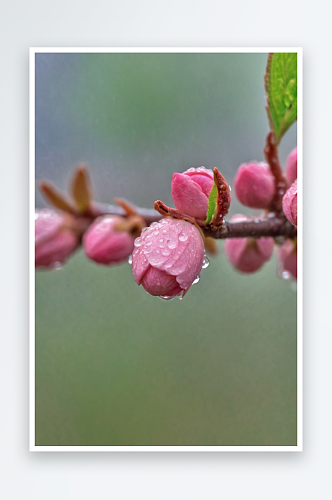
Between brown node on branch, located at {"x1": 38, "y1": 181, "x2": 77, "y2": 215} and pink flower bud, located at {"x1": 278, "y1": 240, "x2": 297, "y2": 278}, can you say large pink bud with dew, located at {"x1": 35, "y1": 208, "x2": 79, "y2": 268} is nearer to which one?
brown node on branch, located at {"x1": 38, "y1": 181, "x2": 77, "y2": 215}

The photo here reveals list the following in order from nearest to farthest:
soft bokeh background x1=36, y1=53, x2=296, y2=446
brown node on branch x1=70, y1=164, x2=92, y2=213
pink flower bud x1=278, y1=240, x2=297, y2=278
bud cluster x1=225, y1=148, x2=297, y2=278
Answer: bud cluster x1=225, y1=148, x2=297, y2=278 < brown node on branch x1=70, y1=164, x2=92, y2=213 < pink flower bud x1=278, y1=240, x2=297, y2=278 < soft bokeh background x1=36, y1=53, x2=296, y2=446

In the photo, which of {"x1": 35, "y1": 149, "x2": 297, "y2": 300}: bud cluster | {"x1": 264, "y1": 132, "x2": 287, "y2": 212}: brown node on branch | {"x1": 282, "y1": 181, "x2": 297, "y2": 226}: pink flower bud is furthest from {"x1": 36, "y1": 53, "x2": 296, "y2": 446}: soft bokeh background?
{"x1": 282, "y1": 181, "x2": 297, "y2": 226}: pink flower bud

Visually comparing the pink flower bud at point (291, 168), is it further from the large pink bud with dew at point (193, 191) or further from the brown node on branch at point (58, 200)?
the brown node on branch at point (58, 200)

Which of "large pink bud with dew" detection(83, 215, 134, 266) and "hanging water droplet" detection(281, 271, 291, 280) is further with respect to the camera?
"hanging water droplet" detection(281, 271, 291, 280)

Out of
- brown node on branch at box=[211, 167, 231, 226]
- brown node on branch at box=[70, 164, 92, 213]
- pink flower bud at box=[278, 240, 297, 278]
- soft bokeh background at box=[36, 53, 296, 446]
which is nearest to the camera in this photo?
brown node on branch at box=[211, 167, 231, 226]

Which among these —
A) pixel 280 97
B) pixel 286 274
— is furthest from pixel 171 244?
pixel 286 274
